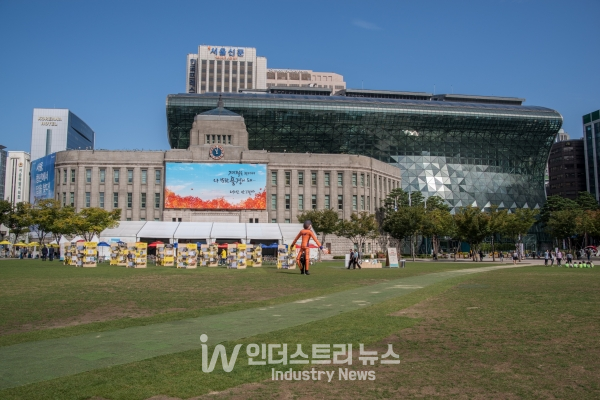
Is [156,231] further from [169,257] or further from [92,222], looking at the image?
[169,257]

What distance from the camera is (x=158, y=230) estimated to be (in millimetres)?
70438

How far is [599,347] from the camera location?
9.57 meters

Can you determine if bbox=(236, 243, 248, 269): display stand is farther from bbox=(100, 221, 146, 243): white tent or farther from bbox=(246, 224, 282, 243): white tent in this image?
bbox=(100, 221, 146, 243): white tent

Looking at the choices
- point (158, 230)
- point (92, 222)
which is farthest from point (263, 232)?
point (92, 222)

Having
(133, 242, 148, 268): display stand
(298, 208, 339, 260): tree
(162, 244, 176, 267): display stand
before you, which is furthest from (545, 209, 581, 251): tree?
(133, 242, 148, 268): display stand

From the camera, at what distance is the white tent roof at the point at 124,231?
69.2 meters

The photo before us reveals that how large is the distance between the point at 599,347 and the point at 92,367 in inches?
349

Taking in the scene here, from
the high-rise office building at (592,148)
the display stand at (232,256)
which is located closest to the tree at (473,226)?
the display stand at (232,256)

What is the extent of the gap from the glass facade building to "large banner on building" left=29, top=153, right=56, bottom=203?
25.0 meters

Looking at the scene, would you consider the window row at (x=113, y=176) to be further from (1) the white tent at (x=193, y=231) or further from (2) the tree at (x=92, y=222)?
(2) the tree at (x=92, y=222)

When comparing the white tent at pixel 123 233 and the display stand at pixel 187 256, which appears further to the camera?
the white tent at pixel 123 233

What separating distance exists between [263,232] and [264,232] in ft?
0.51

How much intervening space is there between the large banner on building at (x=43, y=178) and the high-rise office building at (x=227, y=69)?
101814 millimetres

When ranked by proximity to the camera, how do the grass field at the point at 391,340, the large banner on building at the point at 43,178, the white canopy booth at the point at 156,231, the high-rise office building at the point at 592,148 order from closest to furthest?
the grass field at the point at 391,340 → the white canopy booth at the point at 156,231 → the large banner on building at the point at 43,178 → the high-rise office building at the point at 592,148
